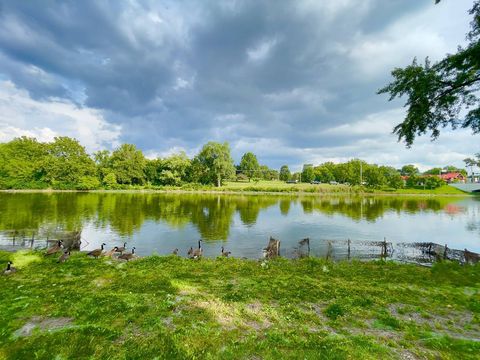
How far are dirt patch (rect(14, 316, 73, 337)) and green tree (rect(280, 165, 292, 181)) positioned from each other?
17537cm

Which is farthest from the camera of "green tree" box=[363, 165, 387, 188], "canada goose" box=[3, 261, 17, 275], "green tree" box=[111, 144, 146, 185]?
"green tree" box=[363, 165, 387, 188]

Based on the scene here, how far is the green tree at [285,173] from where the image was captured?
17781cm

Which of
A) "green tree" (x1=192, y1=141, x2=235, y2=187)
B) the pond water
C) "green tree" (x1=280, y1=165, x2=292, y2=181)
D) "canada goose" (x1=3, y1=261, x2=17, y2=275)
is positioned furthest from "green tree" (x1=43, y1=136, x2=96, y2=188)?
"green tree" (x1=280, y1=165, x2=292, y2=181)

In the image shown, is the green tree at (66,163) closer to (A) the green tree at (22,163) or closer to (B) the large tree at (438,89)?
(A) the green tree at (22,163)

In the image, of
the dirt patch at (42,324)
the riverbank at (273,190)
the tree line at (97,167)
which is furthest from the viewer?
the riverbank at (273,190)

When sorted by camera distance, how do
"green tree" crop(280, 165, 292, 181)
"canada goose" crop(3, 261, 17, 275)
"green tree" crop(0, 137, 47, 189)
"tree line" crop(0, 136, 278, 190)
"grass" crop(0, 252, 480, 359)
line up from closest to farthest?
"grass" crop(0, 252, 480, 359), "canada goose" crop(3, 261, 17, 275), "green tree" crop(0, 137, 47, 189), "tree line" crop(0, 136, 278, 190), "green tree" crop(280, 165, 292, 181)

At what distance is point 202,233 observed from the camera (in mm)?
29094

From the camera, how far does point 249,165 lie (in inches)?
6496

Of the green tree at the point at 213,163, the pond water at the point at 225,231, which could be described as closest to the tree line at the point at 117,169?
the green tree at the point at 213,163

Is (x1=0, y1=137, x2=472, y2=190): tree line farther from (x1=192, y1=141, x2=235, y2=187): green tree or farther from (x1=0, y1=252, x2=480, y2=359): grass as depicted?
(x1=0, y1=252, x2=480, y2=359): grass

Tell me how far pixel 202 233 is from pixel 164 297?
20125 millimetres

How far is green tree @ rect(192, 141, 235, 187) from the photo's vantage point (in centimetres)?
10175

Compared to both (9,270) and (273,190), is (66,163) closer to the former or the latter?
(273,190)

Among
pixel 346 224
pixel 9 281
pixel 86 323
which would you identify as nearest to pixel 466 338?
pixel 86 323
